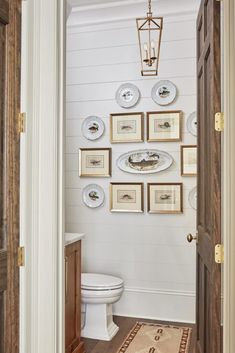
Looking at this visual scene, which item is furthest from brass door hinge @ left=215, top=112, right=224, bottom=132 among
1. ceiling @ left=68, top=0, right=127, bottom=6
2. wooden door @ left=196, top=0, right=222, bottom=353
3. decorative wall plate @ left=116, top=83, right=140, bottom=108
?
ceiling @ left=68, top=0, right=127, bottom=6

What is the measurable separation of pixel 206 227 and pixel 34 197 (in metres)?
0.99

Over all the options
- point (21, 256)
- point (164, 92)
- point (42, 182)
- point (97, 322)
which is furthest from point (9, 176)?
point (164, 92)

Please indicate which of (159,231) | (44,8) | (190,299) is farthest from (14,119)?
(190,299)

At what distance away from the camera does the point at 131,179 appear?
3.90 meters

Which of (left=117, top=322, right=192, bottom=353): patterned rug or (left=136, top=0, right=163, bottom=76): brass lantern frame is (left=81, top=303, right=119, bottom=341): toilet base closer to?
(left=117, top=322, right=192, bottom=353): patterned rug

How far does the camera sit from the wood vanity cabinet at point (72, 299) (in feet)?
8.65

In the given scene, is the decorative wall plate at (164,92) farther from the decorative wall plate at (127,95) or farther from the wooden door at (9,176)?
the wooden door at (9,176)

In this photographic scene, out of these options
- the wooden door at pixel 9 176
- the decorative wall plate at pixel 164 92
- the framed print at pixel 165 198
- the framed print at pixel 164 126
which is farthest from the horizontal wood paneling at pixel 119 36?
the wooden door at pixel 9 176

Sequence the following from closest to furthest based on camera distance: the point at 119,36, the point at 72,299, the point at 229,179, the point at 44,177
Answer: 1. the point at 229,179
2. the point at 44,177
3. the point at 72,299
4. the point at 119,36

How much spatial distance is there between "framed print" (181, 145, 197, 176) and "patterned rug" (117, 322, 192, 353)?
1.49 meters

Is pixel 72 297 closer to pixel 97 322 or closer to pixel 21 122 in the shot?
pixel 97 322

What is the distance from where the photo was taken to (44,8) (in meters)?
1.78

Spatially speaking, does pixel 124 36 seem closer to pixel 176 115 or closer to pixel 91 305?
pixel 176 115

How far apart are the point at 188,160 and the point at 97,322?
1756 millimetres
